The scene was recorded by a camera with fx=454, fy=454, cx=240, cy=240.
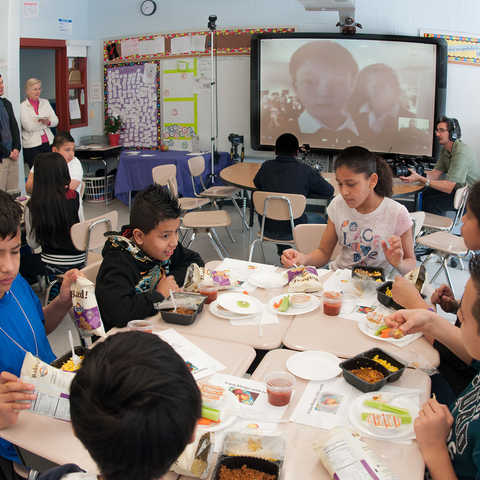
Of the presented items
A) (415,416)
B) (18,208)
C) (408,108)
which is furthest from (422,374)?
(408,108)

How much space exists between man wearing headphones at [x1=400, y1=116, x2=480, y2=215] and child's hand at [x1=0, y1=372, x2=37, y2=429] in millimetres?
3988

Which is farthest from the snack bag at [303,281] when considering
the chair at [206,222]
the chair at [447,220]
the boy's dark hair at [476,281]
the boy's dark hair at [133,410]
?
the chair at [447,220]

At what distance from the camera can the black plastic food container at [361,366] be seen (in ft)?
4.20

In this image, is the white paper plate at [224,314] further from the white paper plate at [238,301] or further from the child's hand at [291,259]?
the child's hand at [291,259]

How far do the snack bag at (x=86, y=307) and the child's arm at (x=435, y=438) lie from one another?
3.34 feet

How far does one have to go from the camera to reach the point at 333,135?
5.83 m

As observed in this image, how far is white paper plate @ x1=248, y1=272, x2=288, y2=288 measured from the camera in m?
2.08

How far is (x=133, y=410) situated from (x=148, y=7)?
6840 mm

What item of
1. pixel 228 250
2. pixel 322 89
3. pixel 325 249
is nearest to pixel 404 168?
pixel 322 89

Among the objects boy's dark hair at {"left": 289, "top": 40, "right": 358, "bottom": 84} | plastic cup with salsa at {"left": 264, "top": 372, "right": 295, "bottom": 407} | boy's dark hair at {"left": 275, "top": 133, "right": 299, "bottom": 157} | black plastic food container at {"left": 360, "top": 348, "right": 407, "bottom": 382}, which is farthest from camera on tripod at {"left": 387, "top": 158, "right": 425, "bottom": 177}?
plastic cup with salsa at {"left": 264, "top": 372, "right": 295, "bottom": 407}

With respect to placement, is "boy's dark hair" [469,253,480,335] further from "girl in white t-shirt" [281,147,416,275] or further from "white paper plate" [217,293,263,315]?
"girl in white t-shirt" [281,147,416,275]

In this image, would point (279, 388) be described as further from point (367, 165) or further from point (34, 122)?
point (34, 122)

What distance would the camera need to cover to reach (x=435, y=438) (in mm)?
1080

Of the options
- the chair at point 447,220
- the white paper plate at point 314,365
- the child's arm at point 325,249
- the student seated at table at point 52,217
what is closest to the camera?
the white paper plate at point 314,365
